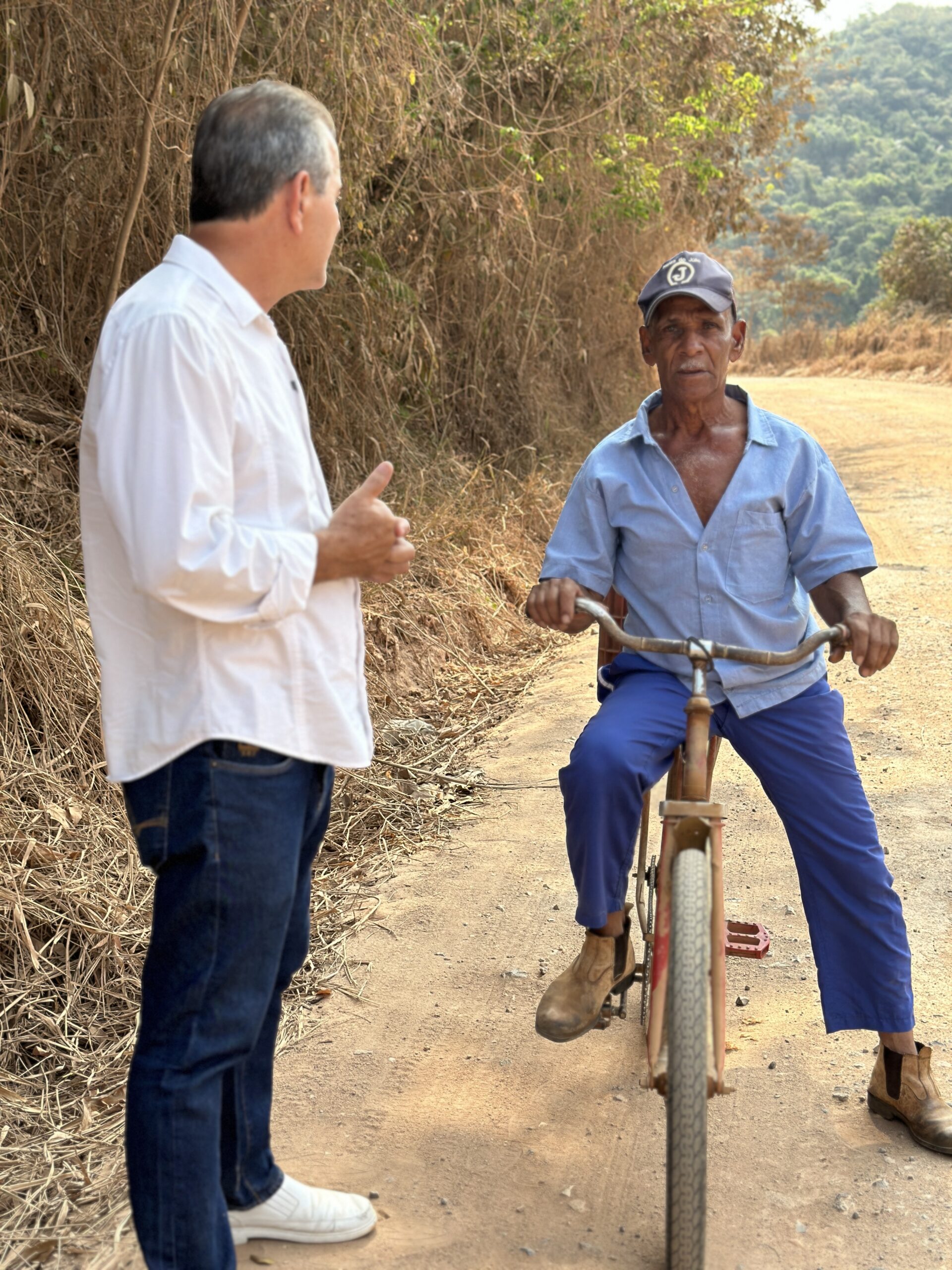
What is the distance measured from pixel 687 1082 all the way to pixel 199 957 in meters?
0.85

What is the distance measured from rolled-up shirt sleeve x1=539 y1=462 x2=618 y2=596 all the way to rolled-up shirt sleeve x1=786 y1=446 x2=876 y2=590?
1.33ft

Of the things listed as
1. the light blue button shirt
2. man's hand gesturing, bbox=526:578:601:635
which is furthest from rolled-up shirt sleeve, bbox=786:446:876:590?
man's hand gesturing, bbox=526:578:601:635

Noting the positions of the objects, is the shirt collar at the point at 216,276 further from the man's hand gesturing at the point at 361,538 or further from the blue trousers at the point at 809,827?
the blue trousers at the point at 809,827

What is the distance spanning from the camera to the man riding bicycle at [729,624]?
2672 millimetres

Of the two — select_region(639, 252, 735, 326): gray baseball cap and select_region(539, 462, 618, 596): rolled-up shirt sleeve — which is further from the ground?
select_region(639, 252, 735, 326): gray baseball cap

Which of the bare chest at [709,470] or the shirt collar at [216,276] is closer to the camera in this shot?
→ the shirt collar at [216,276]

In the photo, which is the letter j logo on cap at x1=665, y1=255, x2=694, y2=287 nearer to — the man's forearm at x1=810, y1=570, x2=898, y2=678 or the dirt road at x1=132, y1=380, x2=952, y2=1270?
the man's forearm at x1=810, y1=570, x2=898, y2=678

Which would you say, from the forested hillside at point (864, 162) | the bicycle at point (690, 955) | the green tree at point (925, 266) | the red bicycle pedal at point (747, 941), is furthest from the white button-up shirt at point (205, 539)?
the forested hillside at point (864, 162)

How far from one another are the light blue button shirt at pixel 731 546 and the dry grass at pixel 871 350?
63.6 feet

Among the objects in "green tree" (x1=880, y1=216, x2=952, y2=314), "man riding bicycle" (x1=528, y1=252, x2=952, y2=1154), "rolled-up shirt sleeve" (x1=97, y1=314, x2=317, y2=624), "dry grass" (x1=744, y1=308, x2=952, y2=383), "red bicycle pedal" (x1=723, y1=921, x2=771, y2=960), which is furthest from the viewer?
"green tree" (x1=880, y1=216, x2=952, y2=314)

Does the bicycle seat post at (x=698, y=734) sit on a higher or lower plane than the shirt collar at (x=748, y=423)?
lower

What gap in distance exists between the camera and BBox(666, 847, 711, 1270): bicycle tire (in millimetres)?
2098

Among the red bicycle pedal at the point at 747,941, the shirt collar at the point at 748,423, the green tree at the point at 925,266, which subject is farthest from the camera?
the green tree at the point at 925,266

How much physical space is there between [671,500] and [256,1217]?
5.56ft
